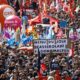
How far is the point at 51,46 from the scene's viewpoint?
73.8 ft

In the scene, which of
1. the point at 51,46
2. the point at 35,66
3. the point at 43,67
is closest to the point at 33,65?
the point at 35,66

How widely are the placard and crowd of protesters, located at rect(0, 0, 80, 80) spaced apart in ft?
0.86

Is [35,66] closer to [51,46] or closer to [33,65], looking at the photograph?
[33,65]

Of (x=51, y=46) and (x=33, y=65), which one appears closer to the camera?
(x=33, y=65)

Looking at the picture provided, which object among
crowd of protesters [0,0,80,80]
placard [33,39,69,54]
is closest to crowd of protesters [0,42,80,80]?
crowd of protesters [0,0,80,80]

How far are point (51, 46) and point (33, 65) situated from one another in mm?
854

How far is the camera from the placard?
22422mm

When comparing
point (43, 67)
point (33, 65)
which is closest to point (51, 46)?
point (43, 67)

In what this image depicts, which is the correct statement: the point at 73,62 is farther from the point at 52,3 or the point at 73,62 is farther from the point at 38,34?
the point at 52,3

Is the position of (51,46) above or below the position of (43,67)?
above

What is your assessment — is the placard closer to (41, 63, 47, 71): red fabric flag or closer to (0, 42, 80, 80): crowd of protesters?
(0, 42, 80, 80): crowd of protesters

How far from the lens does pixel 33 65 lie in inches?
880

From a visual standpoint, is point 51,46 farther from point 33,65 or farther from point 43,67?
point 33,65

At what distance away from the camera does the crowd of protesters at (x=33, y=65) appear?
2125cm
